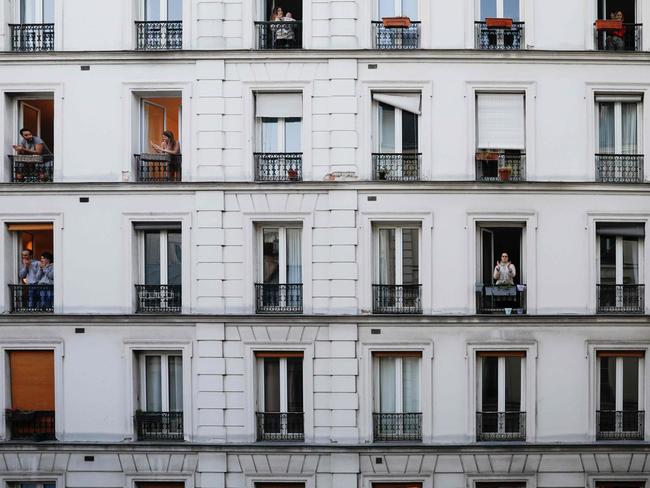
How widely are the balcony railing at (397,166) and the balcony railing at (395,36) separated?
2768mm

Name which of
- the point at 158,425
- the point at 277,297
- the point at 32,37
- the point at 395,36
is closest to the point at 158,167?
the point at 277,297

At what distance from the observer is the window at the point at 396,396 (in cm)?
2072

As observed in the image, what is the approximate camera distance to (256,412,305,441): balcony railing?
2073 cm

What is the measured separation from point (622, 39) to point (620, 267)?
581 centimetres

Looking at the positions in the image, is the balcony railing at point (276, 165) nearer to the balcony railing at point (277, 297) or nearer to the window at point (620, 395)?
the balcony railing at point (277, 297)

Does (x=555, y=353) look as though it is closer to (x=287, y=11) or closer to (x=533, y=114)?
(x=533, y=114)

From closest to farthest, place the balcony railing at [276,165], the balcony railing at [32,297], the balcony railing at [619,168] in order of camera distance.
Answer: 1. the balcony railing at [619,168]
2. the balcony railing at [276,165]
3. the balcony railing at [32,297]

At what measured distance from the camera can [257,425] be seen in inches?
818

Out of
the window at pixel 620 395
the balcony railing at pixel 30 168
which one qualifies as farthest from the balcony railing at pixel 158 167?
the window at pixel 620 395

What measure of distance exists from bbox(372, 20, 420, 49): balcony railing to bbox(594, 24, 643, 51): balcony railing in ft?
15.0

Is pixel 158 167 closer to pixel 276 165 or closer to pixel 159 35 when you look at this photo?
A: pixel 276 165

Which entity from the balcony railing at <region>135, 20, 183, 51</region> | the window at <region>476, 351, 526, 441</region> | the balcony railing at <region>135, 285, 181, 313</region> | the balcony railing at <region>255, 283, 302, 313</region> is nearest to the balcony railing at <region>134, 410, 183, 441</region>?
the balcony railing at <region>135, 285, 181, 313</region>

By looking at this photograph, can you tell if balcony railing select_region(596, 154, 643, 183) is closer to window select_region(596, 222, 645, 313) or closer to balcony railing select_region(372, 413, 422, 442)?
window select_region(596, 222, 645, 313)

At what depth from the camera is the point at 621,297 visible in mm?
20859
